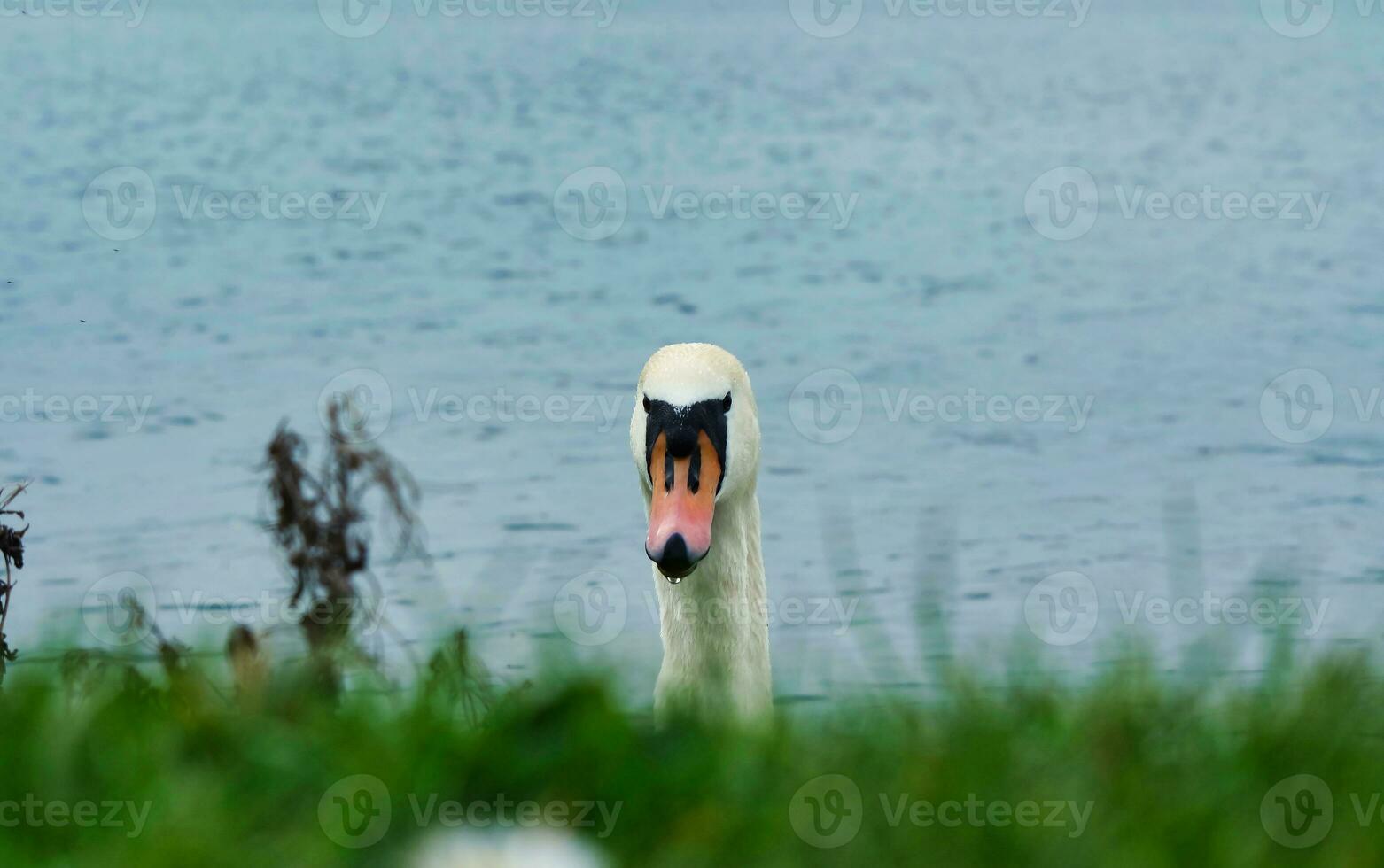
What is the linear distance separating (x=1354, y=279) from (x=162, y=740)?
2210 cm

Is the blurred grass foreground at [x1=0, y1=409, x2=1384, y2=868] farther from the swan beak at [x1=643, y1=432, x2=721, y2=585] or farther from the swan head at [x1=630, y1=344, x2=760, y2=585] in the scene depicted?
the swan head at [x1=630, y1=344, x2=760, y2=585]

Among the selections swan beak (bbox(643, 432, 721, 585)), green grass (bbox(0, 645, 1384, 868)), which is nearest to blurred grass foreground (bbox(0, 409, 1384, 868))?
green grass (bbox(0, 645, 1384, 868))

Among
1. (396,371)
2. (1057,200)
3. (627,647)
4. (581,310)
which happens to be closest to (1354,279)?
(1057,200)

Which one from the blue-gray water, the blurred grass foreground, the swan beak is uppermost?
the blue-gray water

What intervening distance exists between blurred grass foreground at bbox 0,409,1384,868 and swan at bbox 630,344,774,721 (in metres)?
2.28

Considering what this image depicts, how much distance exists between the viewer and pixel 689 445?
676 cm

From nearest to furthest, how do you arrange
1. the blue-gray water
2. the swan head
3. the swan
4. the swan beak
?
the swan beak → the swan head → the swan → the blue-gray water

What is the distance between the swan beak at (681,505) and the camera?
20.3 feet

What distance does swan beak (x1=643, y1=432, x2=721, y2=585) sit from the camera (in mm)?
6199

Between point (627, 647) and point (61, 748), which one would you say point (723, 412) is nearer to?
point (627, 647)

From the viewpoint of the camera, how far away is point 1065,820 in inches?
135

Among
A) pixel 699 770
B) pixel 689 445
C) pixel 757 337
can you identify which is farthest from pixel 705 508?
pixel 757 337

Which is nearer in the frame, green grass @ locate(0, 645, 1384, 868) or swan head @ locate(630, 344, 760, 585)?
green grass @ locate(0, 645, 1384, 868)


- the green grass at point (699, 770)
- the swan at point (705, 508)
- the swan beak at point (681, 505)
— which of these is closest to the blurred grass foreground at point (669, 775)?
the green grass at point (699, 770)
